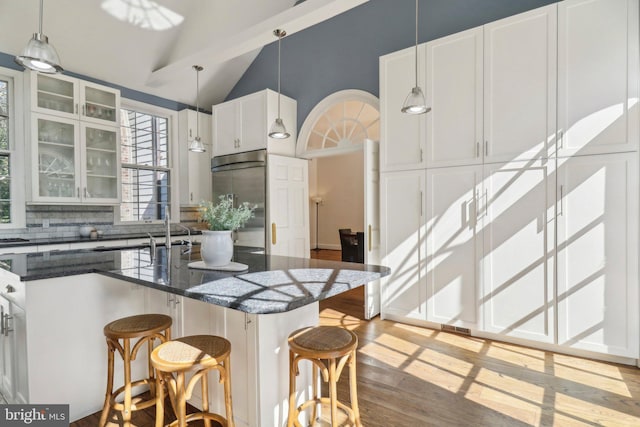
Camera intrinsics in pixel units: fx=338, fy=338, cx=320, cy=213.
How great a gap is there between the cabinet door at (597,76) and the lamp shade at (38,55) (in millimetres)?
3543

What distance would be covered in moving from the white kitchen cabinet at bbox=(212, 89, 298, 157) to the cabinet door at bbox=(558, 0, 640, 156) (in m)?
3.25

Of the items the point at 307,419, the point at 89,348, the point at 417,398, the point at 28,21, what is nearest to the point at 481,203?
the point at 417,398

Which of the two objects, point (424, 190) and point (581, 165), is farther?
point (424, 190)

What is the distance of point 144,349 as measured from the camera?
222 centimetres

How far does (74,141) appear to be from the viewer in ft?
13.1

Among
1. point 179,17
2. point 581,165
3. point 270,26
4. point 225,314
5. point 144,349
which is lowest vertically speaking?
point 144,349

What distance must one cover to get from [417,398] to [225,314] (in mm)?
1360

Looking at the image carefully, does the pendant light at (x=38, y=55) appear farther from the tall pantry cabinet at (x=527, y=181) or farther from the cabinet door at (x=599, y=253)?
the cabinet door at (x=599, y=253)

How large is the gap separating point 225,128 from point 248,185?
1.09 metres

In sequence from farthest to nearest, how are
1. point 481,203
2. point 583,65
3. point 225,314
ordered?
1. point 481,203
2. point 583,65
3. point 225,314

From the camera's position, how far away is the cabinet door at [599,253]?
97.3 inches

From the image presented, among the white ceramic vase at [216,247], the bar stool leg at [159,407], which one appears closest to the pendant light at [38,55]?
the white ceramic vase at [216,247]

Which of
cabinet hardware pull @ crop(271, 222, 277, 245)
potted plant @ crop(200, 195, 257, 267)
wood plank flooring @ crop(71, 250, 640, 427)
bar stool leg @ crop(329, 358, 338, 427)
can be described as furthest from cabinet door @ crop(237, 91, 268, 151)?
bar stool leg @ crop(329, 358, 338, 427)

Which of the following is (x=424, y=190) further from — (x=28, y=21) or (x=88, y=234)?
(x=28, y=21)
